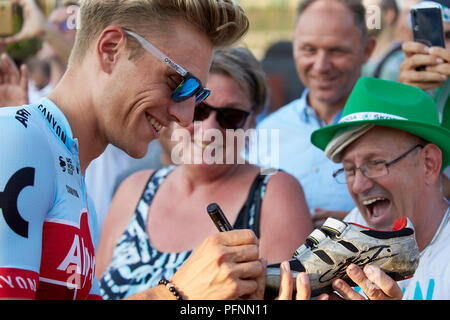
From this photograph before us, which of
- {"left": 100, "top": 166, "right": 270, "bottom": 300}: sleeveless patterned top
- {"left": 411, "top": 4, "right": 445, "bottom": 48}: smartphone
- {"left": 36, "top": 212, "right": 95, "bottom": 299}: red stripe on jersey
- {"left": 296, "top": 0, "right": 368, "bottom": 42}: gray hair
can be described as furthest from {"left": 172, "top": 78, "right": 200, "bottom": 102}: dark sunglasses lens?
{"left": 296, "top": 0, "right": 368, "bottom": 42}: gray hair

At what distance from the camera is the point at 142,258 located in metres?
2.60

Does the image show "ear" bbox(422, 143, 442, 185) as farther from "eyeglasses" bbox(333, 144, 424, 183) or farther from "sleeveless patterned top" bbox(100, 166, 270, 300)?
"sleeveless patterned top" bbox(100, 166, 270, 300)

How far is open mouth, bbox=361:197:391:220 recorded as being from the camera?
2.62 m

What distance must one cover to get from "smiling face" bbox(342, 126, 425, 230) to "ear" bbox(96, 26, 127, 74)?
132 cm

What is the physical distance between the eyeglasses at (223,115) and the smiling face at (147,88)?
2.99ft

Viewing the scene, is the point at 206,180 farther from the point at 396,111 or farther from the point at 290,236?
the point at 396,111

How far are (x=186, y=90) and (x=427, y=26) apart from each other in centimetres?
142

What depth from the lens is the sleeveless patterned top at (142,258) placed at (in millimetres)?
2506

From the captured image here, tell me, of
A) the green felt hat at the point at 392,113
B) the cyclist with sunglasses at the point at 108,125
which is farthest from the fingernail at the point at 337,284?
the green felt hat at the point at 392,113

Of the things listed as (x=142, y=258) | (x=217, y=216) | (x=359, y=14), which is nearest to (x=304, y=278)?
(x=217, y=216)

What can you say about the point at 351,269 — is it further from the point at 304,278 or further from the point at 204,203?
the point at 204,203

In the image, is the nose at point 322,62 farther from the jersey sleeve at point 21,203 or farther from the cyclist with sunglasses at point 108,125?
the jersey sleeve at point 21,203
